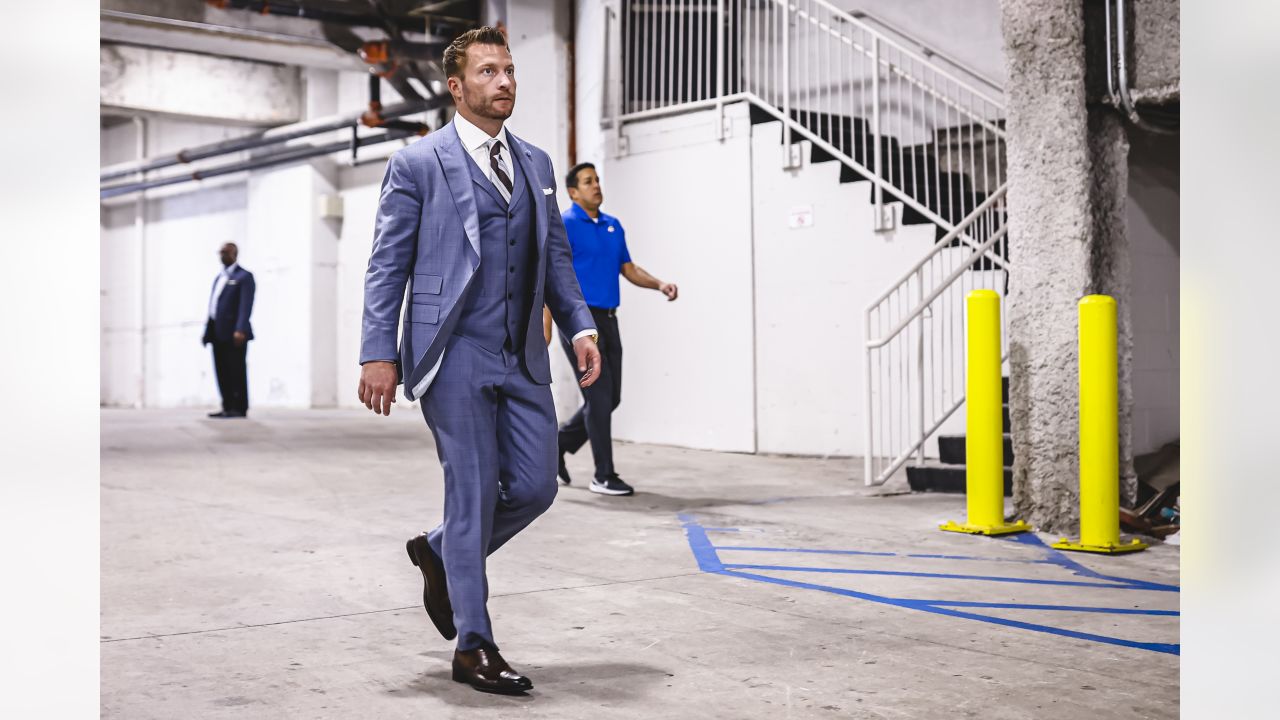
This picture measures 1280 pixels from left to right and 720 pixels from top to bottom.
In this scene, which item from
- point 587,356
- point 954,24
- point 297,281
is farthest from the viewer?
point 297,281

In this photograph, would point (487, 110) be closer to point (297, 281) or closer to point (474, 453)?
point (474, 453)

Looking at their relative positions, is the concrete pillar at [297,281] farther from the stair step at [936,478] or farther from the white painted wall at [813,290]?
the stair step at [936,478]

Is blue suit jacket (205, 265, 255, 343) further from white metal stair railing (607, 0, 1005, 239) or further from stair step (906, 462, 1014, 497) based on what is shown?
stair step (906, 462, 1014, 497)

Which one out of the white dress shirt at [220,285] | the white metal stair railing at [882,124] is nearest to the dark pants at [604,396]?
the white metal stair railing at [882,124]

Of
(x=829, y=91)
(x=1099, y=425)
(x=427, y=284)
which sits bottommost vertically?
(x=1099, y=425)

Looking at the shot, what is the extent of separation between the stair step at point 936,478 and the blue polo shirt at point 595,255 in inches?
90.6

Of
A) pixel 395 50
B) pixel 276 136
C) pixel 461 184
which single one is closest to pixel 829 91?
pixel 395 50

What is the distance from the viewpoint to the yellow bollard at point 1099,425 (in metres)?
5.16

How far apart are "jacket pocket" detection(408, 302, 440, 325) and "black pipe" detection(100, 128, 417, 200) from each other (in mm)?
13147

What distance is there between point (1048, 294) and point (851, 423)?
13.4ft

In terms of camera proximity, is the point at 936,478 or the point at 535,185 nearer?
the point at 535,185

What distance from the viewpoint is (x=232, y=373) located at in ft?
42.7

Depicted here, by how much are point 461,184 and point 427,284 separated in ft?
0.94
